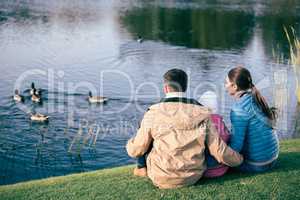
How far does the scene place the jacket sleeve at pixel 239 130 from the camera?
6645 mm

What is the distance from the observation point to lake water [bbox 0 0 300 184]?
15.3 metres

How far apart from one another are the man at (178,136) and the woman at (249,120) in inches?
15.6

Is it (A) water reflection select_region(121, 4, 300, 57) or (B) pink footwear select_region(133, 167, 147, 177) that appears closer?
(B) pink footwear select_region(133, 167, 147, 177)

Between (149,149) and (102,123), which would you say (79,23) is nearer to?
(102,123)

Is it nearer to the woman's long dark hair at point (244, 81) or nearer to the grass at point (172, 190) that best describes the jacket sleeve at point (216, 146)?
the grass at point (172, 190)

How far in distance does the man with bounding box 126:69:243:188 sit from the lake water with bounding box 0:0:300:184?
7.43 m

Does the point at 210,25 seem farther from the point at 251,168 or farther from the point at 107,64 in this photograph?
the point at 251,168

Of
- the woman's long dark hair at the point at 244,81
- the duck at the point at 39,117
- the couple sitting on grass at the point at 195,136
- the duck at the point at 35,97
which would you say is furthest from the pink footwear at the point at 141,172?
the duck at the point at 35,97

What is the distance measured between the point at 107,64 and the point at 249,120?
20.0 m

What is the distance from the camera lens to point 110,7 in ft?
155

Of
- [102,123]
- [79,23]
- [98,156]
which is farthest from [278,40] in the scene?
[98,156]

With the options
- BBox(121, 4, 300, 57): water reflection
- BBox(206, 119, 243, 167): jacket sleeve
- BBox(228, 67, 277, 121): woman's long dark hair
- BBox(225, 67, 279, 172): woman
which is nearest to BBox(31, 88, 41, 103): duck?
BBox(225, 67, 279, 172): woman

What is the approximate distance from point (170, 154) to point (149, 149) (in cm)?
38

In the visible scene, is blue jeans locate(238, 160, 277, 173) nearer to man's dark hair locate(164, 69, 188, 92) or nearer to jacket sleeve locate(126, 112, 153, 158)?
jacket sleeve locate(126, 112, 153, 158)
